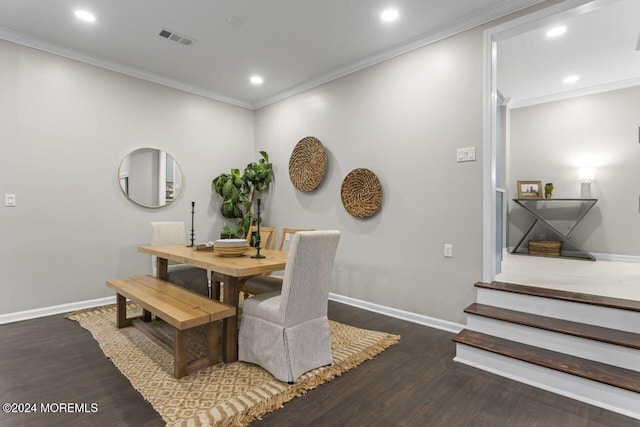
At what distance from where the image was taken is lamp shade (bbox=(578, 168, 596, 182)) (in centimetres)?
488

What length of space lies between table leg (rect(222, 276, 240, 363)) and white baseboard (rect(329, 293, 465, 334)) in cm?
170

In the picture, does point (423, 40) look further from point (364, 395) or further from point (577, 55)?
point (364, 395)

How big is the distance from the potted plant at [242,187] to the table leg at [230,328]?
7.40ft

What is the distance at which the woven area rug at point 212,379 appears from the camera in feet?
5.65

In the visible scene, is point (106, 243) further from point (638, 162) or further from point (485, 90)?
point (638, 162)

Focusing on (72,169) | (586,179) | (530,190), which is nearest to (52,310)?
(72,169)

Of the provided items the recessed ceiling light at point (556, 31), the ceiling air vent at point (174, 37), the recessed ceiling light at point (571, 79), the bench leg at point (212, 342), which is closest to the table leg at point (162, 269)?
the bench leg at point (212, 342)

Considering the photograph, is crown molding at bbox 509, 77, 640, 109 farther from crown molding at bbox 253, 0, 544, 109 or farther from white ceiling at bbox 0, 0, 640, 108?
crown molding at bbox 253, 0, 544, 109

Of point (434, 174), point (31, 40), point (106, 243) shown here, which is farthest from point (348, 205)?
point (31, 40)

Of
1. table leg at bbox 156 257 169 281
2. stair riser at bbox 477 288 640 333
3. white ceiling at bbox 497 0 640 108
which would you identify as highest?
white ceiling at bbox 497 0 640 108

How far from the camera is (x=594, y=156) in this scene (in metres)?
4.96

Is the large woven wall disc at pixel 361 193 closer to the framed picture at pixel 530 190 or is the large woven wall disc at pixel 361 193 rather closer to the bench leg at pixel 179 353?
the bench leg at pixel 179 353

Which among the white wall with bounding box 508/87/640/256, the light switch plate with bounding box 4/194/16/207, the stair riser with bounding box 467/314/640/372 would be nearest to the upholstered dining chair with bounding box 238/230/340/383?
the stair riser with bounding box 467/314/640/372

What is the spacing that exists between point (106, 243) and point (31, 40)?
2.16 m
